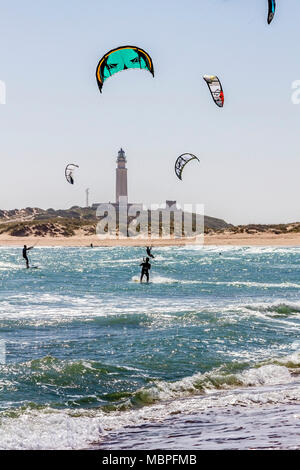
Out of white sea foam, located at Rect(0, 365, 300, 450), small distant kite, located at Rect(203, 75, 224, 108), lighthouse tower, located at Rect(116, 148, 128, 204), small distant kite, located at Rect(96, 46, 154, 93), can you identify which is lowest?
white sea foam, located at Rect(0, 365, 300, 450)

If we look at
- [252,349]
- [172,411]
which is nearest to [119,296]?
[252,349]

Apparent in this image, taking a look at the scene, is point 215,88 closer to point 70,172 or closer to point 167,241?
point 70,172

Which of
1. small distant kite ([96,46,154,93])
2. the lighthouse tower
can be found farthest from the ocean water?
the lighthouse tower

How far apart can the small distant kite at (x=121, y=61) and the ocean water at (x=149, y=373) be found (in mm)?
5520

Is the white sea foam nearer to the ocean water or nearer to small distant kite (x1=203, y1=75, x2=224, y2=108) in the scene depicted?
the ocean water

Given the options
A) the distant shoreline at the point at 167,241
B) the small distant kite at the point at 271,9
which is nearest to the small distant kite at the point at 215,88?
the small distant kite at the point at 271,9

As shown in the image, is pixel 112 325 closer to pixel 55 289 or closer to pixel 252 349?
pixel 252 349

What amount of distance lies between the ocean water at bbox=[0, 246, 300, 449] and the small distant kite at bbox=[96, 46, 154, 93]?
5520 mm

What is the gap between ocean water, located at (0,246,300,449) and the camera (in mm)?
5945

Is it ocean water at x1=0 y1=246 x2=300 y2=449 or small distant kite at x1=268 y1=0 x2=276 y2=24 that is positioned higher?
small distant kite at x1=268 y1=0 x2=276 y2=24

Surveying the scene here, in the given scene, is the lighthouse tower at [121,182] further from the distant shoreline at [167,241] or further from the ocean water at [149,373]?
the ocean water at [149,373]

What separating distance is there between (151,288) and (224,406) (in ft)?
49.8

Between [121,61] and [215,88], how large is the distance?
15.4 feet

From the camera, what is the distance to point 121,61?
12.9m
